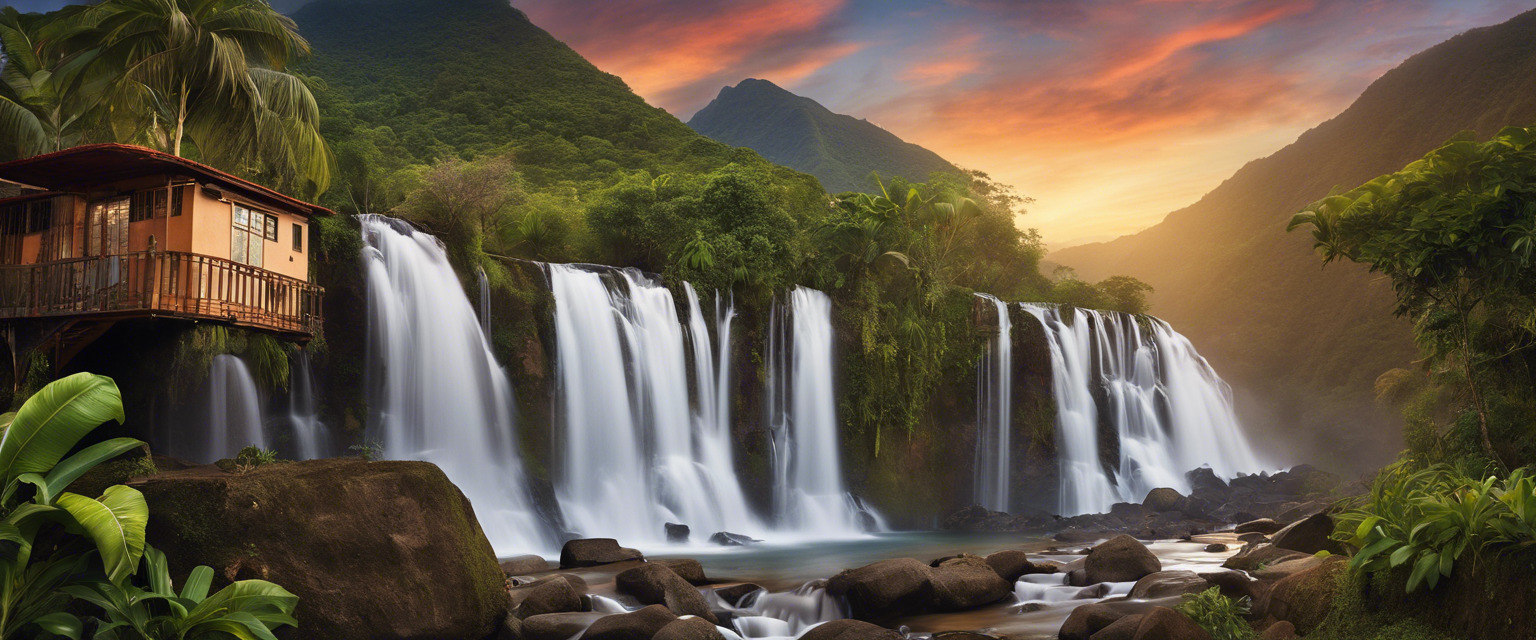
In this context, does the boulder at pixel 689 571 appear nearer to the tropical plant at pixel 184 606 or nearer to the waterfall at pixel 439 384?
the waterfall at pixel 439 384

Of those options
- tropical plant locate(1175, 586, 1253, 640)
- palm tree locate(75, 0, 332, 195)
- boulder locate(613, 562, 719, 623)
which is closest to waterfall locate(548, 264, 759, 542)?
palm tree locate(75, 0, 332, 195)

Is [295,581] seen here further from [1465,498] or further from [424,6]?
[424,6]

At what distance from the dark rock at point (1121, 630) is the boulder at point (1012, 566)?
464 centimetres

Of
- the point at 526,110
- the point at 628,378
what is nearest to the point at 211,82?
the point at 628,378

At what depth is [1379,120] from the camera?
85.2 metres

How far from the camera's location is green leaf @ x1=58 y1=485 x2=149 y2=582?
9.52 m

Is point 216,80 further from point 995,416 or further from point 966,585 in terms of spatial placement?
point 995,416

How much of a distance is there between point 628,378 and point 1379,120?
3263 inches

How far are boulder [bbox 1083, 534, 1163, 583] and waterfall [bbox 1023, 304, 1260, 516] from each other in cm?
1949

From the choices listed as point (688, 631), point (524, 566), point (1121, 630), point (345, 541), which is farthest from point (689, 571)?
point (1121, 630)

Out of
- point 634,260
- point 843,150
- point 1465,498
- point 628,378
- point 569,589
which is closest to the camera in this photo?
point 1465,498

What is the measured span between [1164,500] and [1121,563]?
17.0 m

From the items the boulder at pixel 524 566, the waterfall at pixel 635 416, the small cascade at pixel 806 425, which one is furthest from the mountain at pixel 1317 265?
the boulder at pixel 524 566

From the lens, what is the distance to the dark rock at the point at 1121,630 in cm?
1173
